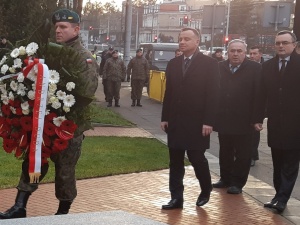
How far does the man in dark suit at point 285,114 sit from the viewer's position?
743cm

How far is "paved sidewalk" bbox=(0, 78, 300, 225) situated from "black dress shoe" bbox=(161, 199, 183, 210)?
0.22 ft

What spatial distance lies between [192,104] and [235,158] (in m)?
1.67

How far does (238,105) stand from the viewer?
827 cm

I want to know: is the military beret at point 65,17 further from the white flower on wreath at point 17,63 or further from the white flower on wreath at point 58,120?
the white flower on wreath at point 58,120

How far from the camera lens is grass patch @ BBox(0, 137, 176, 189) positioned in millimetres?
8844

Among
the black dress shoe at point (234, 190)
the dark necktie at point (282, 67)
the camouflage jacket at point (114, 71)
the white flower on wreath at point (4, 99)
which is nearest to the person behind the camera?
the white flower on wreath at point (4, 99)

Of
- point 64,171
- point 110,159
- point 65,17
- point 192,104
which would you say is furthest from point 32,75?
point 110,159

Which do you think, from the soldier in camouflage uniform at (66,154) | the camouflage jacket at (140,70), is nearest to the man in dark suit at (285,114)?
the soldier in camouflage uniform at (66,154)

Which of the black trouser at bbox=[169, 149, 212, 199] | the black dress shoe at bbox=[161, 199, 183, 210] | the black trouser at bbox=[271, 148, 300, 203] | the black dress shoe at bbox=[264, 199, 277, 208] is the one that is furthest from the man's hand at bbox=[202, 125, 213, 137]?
the black dress shoe at bbox=[264, 199, 277, 208]

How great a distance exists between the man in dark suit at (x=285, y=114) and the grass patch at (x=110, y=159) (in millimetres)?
2540

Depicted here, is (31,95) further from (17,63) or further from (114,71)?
(114,71)

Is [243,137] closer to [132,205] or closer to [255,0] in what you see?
[132,205]

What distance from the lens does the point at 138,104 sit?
70.2 feet

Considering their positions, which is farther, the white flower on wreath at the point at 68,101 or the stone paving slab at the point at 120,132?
the stone paving slab at the point at 120,132
